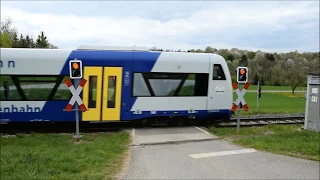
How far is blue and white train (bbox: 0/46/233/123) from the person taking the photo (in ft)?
40.7

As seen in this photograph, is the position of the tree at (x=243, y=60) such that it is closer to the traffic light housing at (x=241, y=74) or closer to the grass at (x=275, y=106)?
the grass at (x=275, y=106)

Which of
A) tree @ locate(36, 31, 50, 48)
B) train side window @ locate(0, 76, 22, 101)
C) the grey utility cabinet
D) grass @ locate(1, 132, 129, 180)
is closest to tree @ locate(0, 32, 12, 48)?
tree @ locate(36, 31, 50, 48)

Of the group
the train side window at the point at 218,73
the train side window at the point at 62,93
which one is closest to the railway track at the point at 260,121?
the train side window at the point at 218,73

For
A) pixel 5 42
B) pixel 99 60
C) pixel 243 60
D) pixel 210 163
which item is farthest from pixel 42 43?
pixel 210 163

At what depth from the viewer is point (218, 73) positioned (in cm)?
1385

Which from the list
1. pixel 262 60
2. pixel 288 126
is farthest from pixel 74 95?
pixel 262 60

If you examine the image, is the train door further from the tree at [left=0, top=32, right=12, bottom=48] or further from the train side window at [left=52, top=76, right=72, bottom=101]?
the tree at [left=0, top=32, right=12, bottom=48]

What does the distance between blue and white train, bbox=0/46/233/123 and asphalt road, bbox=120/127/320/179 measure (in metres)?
3.02

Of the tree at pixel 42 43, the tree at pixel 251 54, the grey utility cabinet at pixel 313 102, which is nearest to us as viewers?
the grey utility cabinet at pixel 313 102

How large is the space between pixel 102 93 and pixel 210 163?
20.2 ft

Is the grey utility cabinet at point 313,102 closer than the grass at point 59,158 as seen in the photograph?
No

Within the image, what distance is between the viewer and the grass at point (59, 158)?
21.7 feet

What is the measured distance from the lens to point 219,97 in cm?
1384

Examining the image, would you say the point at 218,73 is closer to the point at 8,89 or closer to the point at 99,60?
the point at 99,60
